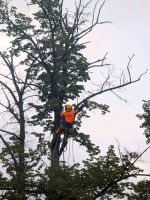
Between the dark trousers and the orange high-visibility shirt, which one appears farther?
the dark trousers

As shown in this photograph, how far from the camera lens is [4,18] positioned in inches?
746

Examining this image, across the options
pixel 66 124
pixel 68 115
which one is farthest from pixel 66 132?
pixel 68 115

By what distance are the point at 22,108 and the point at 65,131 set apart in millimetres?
3783

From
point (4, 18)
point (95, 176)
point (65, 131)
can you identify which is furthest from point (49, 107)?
point (95, 176)

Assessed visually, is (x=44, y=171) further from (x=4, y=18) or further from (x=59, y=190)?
(x=4, y=18)

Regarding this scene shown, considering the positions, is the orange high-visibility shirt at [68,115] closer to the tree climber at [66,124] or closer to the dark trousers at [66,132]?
the tree climber at [66,124]

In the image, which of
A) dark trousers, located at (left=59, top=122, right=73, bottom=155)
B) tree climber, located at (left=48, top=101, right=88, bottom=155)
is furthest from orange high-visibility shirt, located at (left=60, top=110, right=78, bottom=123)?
dark trousers, located at (left=59, top=122, right=73, bottom=155)

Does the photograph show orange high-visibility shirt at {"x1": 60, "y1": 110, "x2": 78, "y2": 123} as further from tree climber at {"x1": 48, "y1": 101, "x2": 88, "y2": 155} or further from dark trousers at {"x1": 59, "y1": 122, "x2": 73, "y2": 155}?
dark trousers at {"x1": 59, "y1": 122, "x2": 73, "y2": 155}

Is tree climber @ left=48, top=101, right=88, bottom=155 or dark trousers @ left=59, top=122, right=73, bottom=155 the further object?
dark trousers @ left=59, top=122, right=73, bottom=155

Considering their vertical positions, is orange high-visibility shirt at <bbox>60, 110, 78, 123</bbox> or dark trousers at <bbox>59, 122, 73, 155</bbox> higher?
orange high-visibility shirt at <bbox>60, 110, 78, 123</bbox>

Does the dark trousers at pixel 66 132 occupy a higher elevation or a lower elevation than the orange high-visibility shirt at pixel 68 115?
lower

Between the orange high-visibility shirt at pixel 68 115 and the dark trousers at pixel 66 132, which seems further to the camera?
the dark trousers at pixel 66 132

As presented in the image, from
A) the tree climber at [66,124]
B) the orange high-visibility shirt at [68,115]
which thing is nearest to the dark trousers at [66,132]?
the tree climber at [66,124]

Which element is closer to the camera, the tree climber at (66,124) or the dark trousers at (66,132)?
the tree climber at (66,124)
